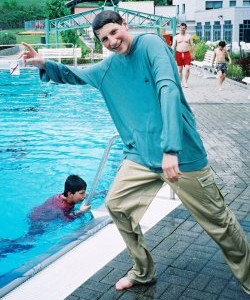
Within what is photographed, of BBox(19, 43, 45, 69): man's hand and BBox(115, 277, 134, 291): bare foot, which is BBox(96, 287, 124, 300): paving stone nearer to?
BBox(115, 277, 134, 291): bare foot

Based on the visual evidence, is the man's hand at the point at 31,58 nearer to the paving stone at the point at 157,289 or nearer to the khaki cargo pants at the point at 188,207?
the khaki cargo pants at the point at 188,207

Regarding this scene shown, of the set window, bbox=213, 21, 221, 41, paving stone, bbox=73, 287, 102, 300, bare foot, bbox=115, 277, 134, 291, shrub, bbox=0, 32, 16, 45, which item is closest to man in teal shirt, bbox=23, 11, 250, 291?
bare foot, bbox=115, 277, 134, 291

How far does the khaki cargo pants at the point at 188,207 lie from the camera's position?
9.89 feet

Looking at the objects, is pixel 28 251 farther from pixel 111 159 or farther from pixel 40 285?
pixel 111 159

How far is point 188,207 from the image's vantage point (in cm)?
309

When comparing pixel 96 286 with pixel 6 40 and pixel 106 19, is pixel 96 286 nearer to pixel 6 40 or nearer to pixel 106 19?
pixel 106 19

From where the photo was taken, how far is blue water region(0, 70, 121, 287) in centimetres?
625

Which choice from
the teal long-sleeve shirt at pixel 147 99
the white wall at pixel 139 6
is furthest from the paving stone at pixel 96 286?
the white wall at pixel 139 6

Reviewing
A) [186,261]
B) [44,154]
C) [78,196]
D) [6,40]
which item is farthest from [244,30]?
[186,261]

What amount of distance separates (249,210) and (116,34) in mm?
2881

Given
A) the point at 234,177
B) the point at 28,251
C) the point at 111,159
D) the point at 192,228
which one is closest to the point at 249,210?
the point at 192,228

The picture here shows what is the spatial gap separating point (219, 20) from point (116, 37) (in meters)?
45.6

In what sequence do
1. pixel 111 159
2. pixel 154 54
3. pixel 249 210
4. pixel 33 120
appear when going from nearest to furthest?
pixel 154 54 → pixel 249 210 → pixel 111 159 → pixel 33 120

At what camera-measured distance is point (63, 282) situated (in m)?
3.58
